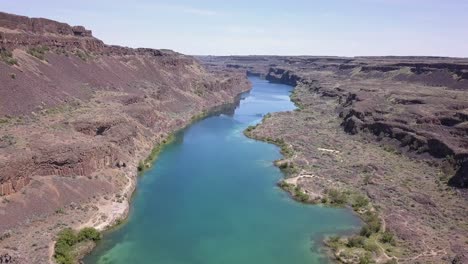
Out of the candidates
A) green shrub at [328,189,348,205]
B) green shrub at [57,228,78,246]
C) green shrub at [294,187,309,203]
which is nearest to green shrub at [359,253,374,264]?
green shrub at [328,189,348,205]

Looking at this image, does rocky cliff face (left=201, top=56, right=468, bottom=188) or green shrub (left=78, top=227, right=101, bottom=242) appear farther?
rocky cliff face (left=201, top=56, right=468, bottom=188)

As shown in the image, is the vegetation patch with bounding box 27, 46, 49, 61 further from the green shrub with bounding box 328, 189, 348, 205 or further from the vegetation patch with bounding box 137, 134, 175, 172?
the green shrub with bounding box 328, 189, 348, 205

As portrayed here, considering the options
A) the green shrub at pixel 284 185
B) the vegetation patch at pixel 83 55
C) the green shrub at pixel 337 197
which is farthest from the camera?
the vegetation patch at pixel 83 55

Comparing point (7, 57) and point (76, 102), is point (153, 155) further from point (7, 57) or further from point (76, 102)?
point (7, 57)

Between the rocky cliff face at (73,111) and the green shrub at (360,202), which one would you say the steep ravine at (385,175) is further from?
the rocky cliff face at (73,111)

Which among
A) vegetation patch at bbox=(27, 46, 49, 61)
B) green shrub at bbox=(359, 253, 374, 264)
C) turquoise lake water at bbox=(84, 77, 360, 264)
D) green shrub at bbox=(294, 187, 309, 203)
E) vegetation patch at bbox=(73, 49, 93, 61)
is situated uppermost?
vegetation patch at bbox=(27, 46, 49, 61)

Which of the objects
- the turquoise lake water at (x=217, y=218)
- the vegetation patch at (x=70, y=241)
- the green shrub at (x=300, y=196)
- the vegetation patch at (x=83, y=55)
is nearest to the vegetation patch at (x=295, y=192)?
the green shrub at (x=300, y=196)

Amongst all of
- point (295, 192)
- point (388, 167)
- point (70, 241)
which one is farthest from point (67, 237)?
point (388, 167)
